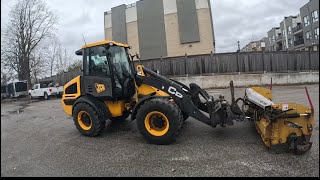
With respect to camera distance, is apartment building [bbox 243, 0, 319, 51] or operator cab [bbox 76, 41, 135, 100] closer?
operator cab [bbox 76, 41, 135, 100]

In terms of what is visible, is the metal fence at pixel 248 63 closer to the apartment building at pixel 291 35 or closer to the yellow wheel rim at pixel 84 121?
the yellow wheel rim at pixel 84 121

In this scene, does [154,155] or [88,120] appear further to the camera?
[88,120]

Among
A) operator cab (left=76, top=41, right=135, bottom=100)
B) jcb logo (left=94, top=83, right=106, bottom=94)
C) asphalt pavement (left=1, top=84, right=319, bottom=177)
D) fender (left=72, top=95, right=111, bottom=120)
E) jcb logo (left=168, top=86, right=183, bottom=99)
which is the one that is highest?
operator cab (left=76, top=41, right=135, bottom=100)

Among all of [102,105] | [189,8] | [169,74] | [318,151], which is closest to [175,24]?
[189,8]

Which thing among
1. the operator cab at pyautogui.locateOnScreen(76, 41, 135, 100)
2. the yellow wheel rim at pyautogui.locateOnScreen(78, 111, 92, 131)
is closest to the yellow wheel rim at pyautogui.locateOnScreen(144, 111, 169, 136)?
the operator cab at pyautogui.locateOnScreen(76, 41, 135, 100)

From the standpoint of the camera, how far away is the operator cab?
656cm

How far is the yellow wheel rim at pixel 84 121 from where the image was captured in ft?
22.9

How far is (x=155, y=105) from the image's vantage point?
5.71 meters

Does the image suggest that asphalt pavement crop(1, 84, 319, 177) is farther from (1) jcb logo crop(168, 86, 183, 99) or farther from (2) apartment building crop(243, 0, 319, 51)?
(2) apartment building crop(243, 0, 319, 51)

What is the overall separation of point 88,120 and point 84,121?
138 mm

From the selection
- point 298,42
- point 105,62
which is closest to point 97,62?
point 105,62

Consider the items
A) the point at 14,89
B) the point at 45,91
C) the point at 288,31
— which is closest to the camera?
the point at 14,89

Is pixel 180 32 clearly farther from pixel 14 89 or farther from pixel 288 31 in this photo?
pixel 288 31

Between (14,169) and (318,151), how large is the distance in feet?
17.1
